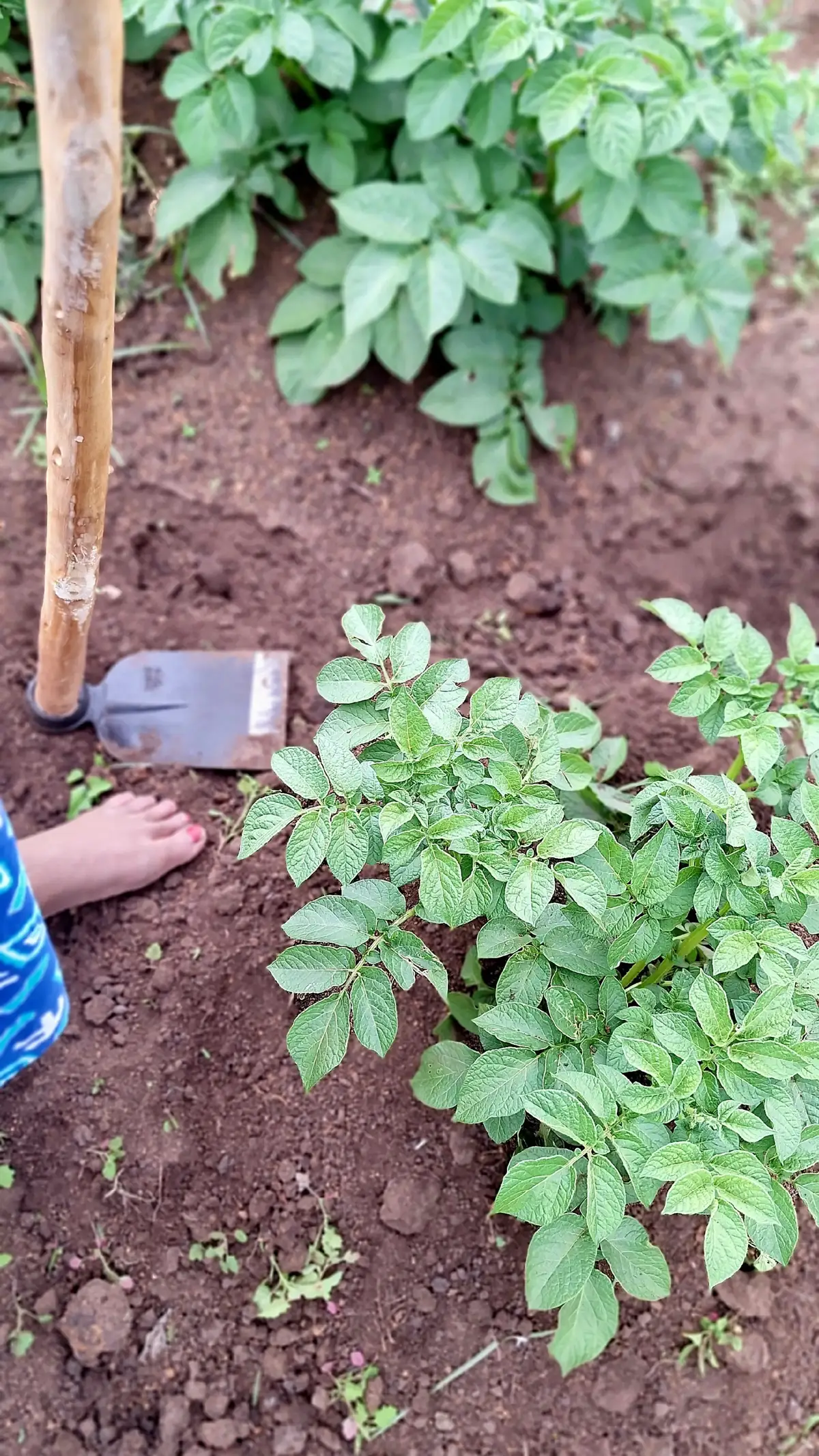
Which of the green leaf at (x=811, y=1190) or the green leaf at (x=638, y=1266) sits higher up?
the green leaf at (x=811, y=1190)

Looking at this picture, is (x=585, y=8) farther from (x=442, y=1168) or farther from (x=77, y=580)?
(x=442, y=1168)

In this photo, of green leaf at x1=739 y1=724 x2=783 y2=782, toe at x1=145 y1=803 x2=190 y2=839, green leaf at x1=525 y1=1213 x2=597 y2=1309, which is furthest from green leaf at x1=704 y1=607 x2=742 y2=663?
toe at x1=145 y1=803 x2=190 y2=839

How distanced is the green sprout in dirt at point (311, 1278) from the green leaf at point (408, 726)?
0.78 m

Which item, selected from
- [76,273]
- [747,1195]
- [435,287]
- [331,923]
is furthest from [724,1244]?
[435,287]

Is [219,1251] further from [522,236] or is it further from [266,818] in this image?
[522,236]

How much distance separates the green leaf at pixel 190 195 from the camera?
2.09m

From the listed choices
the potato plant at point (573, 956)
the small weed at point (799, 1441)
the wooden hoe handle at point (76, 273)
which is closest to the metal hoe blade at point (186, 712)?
the wooden hoe handle at point (76, 273)

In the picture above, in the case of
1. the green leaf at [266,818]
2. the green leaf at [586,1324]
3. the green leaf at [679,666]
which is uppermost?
the green leaf at [266,818]

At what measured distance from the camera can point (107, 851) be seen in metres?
1.70

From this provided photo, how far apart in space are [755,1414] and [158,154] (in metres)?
2.61

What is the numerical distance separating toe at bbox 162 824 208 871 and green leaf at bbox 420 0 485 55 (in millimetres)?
1398

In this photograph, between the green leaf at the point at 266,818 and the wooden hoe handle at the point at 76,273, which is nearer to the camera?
the wooden hoe handle at the point at 76,273

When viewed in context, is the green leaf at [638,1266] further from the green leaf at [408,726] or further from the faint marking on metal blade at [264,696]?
the faint marking on metal blade at [264,696]

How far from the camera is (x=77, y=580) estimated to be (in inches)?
57.9
